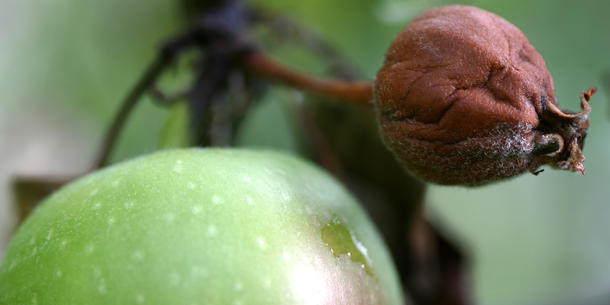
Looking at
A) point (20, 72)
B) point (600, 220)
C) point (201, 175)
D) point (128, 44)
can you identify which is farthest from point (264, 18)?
point (600, 220)

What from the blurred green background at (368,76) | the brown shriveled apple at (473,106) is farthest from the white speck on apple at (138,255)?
the blurred green background at (368,76)

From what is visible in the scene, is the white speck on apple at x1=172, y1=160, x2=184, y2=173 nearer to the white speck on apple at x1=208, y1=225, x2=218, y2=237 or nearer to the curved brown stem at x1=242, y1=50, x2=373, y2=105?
the white speck on apple at x1=208, y1=225, x2=218, y2=237

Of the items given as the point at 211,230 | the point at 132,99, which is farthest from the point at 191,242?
the point at 132,99

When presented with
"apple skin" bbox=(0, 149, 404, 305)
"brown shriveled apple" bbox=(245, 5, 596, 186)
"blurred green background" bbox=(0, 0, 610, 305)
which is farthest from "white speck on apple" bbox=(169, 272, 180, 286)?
"blurred green background" bbox=(0, 0, 610, 305)

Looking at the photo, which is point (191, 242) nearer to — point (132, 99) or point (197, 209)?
point (197, 209)

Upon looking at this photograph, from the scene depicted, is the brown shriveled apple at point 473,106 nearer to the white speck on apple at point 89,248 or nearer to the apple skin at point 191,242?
the apple skin at point 191,242

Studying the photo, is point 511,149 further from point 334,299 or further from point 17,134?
point 17,134
